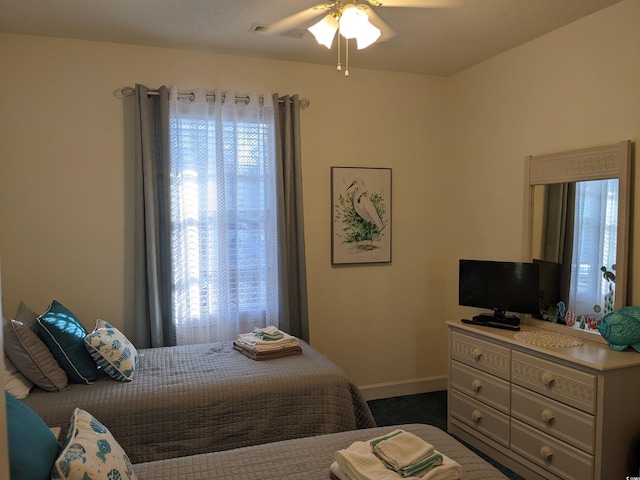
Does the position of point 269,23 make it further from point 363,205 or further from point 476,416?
point 476,416

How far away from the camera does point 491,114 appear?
3.65 meters

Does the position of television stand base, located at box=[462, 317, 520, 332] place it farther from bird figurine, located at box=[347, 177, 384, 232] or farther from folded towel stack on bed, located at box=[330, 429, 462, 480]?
folded towel stack on bed, located at box=[330, 429, 462, 480]

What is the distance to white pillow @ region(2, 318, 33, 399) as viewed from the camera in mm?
2227

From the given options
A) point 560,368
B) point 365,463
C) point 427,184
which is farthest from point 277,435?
point 427,184

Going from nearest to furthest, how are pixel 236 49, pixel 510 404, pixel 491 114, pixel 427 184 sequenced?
1. pixel 510 404
2. pixel 236 49
3. pixel 491 114
4. pixel 427 184

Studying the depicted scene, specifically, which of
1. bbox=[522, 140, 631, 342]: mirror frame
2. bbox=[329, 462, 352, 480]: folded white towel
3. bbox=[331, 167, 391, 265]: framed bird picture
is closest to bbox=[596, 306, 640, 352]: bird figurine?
bbox=[522, 140, 631, 342]: mirror frame

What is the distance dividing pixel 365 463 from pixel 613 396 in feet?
4.75

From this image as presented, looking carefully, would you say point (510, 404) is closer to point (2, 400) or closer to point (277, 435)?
point (277, 435)

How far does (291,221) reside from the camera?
→ 11.9 ft

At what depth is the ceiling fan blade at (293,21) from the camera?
9.06ft

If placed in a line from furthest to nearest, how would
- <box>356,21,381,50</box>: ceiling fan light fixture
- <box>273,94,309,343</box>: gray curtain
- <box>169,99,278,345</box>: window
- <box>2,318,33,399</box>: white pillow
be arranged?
<box>273,94,309,343</box>: gray curtain < <box>169,99,278,345</box>: window < <box>356,21,381,50</box>: ceiling fan light fixture < <box>2,318,33,399</box>: white pillow

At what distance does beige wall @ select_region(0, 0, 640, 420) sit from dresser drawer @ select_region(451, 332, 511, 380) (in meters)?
0.76

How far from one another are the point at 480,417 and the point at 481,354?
1.35 ft

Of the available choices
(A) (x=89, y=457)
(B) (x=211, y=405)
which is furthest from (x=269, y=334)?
(A) (x=89, y=457)
